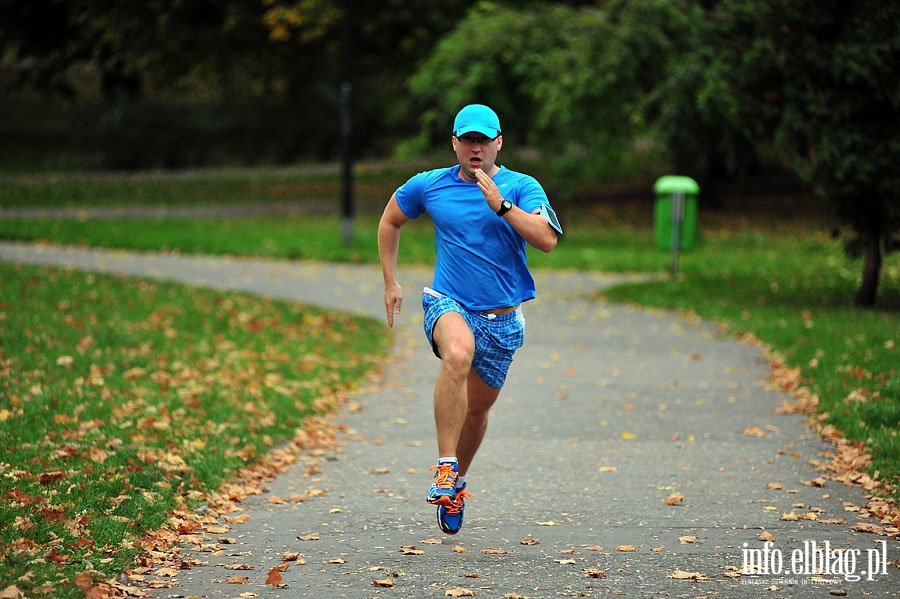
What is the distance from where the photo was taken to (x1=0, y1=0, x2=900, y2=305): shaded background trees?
14.0 m

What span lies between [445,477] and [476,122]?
166 centimetres

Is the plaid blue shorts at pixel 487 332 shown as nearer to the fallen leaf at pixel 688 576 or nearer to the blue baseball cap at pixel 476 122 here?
the blue baseball cap at pixel 476 122

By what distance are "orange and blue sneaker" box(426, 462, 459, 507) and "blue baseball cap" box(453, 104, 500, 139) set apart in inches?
61.3

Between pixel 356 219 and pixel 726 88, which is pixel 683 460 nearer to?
pixel 726 88

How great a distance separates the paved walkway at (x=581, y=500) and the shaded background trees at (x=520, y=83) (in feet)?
11.4

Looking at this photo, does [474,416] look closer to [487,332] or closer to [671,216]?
[487,332]

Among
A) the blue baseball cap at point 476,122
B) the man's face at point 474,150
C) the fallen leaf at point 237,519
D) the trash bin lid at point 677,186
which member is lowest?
the fallen leaf at point 237,519

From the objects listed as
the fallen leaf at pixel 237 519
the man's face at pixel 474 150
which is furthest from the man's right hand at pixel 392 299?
the fallen leaf at pixel 237 519

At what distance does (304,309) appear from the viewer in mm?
15000

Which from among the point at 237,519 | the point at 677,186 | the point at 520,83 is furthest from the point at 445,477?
the point at 520,83

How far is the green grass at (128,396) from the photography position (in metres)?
5.84

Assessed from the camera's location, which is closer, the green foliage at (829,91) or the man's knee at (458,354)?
the man's knee at (458,354)

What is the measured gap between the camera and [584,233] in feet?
85.6

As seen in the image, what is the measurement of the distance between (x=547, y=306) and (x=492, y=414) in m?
6.58
